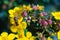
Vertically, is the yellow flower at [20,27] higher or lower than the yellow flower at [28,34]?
higher

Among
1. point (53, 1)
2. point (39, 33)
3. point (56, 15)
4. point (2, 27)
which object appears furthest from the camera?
point (53, 1)

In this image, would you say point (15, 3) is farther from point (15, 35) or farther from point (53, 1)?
point (15, 35)

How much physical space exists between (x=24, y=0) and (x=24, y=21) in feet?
2.80

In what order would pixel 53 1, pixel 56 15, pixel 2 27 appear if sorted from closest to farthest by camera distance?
pixel 56 15 → pixel 2 27 → pixel 53 1

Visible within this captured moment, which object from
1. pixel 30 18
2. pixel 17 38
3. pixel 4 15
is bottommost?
pixel 17 38

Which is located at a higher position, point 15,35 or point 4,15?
point 4,15

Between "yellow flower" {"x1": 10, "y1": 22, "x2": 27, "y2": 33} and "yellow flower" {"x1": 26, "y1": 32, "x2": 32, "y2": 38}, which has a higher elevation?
"yellow flower" {"x1": 10, "y1": 22, "x2": 27, "y2": 33}

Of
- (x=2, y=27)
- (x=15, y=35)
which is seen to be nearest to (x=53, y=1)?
(x=2, y=27)

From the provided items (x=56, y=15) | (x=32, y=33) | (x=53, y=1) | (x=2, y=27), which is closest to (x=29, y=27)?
(x=32, y=33)

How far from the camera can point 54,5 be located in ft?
8.86

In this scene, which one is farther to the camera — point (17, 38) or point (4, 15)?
point (4, 15)

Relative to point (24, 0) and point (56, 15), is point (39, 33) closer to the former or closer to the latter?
point (56, 15)

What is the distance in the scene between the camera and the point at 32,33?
1539mm

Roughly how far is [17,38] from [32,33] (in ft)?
0.31
